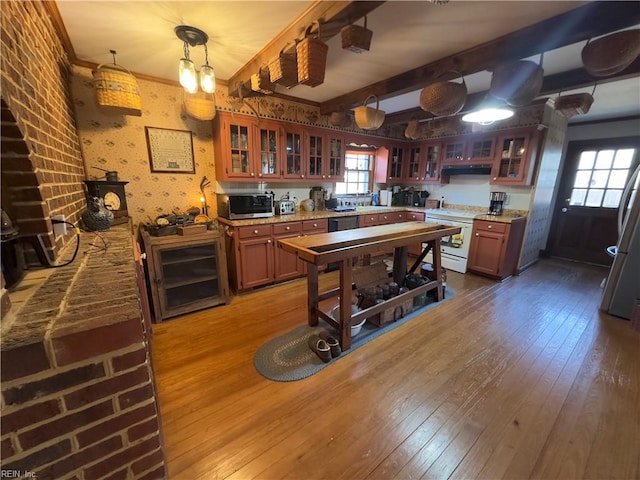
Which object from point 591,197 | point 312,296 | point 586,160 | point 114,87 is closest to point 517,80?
point 312,296

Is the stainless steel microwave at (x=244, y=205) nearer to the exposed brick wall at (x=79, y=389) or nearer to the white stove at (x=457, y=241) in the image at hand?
the exposed brick wall at (x=79, y=389)

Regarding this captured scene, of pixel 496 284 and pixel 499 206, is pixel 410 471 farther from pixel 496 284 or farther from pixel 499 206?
pixel 499 206

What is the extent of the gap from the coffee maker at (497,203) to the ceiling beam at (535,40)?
97.3 inches

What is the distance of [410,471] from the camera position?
1.32 meters

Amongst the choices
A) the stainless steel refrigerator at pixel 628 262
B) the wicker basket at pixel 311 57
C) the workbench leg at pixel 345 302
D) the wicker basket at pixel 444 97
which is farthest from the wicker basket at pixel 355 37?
the stainless steel refrigerator at pixel 628 262

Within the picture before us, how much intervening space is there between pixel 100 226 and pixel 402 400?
2.58m

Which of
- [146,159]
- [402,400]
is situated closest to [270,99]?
[146,159]

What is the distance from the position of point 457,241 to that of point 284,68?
3.47 meters

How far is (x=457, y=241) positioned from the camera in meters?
4.04

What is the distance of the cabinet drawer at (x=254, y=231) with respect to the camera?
121 inches

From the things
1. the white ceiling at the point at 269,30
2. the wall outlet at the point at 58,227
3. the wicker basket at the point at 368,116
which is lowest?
the wall outlet at the point at 58,227

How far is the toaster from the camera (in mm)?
3615

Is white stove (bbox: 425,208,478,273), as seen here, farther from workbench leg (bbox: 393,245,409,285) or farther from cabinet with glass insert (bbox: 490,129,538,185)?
workbench leg (bbox: 393,245,409,285)

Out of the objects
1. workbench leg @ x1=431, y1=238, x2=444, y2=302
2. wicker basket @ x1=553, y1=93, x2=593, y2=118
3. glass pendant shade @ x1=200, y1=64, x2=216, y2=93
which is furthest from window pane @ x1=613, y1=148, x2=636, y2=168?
glass pendant shade @ x1=200, y1=64, x2=216, y2=93
